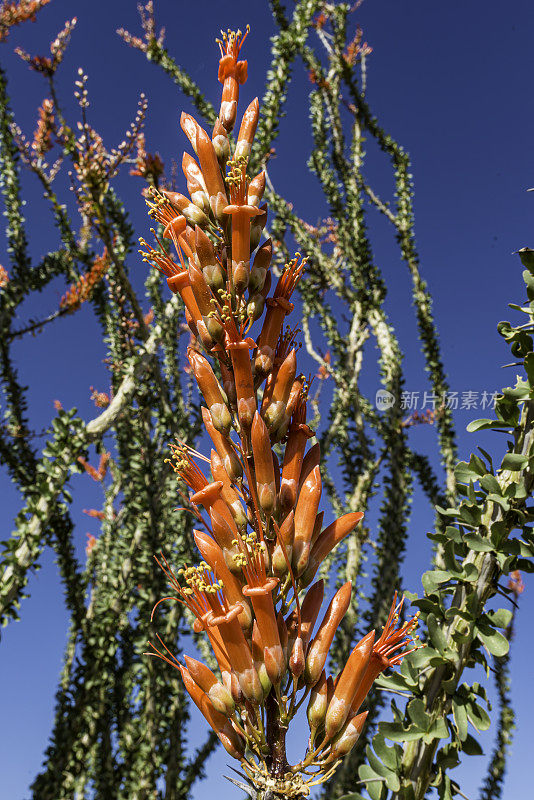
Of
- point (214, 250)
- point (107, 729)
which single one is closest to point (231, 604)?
point (214, 250)

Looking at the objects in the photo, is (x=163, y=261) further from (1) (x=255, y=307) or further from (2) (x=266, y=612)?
(2) (x=266, y=612)

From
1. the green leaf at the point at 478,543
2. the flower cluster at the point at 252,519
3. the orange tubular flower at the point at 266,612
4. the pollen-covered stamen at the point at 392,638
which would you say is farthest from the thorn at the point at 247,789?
the green leaf at the point at 478,543

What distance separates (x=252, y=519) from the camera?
1.37 metres

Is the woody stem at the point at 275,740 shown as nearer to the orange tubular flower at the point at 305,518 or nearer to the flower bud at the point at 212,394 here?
the orange tubular flower at the point at 305,518

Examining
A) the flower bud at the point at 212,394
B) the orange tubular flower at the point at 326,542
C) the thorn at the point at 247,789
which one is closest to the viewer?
the thorn at the point at 247,789

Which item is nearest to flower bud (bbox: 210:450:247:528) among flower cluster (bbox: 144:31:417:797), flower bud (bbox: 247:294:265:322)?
flower cluster (bbox: 144:31:417:797)

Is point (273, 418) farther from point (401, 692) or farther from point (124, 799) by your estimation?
point (124, 799)

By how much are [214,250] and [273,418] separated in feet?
1.62

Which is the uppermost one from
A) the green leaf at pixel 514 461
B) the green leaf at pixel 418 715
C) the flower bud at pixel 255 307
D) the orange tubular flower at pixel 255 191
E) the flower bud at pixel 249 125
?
the flower bud at pixel 249 125

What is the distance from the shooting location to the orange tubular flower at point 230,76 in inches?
66.1

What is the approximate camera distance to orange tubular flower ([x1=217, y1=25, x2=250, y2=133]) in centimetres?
168

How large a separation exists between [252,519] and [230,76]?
1372 millimetres

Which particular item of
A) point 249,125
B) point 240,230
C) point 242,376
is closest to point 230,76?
point 249,125

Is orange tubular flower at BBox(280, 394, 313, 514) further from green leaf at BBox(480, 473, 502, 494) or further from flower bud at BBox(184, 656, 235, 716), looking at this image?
green leaf at BBox(480, 473, 502, 494)
